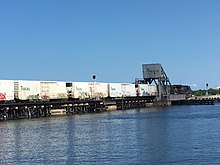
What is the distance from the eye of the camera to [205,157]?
36188mm

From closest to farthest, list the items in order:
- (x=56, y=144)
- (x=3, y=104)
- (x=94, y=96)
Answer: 1. (x=56, y=144)
2. (x=3, y=104)
3. (x=94, y=96)

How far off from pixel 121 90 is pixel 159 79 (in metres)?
31.3

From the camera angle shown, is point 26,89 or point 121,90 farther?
point 121,90

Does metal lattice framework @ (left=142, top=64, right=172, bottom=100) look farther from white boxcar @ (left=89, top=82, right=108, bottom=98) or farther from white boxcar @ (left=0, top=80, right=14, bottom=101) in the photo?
white boxcar @ (left=0, top=80, right=14, bottom=101)

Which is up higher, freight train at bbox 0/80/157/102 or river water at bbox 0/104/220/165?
freight train at bbox 0/80/157/102

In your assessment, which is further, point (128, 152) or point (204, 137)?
point (204, 137)

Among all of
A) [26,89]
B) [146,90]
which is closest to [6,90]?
[26,89]

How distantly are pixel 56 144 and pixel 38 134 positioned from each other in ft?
42.5

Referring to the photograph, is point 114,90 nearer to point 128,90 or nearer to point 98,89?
point 98,89

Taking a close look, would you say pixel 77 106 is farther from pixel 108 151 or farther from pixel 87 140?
pixel 108 151

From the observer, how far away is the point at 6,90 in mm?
105250

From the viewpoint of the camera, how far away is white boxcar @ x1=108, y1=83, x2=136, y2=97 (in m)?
158

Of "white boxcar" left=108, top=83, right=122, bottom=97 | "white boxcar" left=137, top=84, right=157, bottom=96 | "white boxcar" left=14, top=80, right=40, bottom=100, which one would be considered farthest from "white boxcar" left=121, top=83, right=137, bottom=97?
"white boxcar" left=14, top=80, right=40, bottom=100

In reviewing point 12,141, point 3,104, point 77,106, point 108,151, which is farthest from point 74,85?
point 108,151
